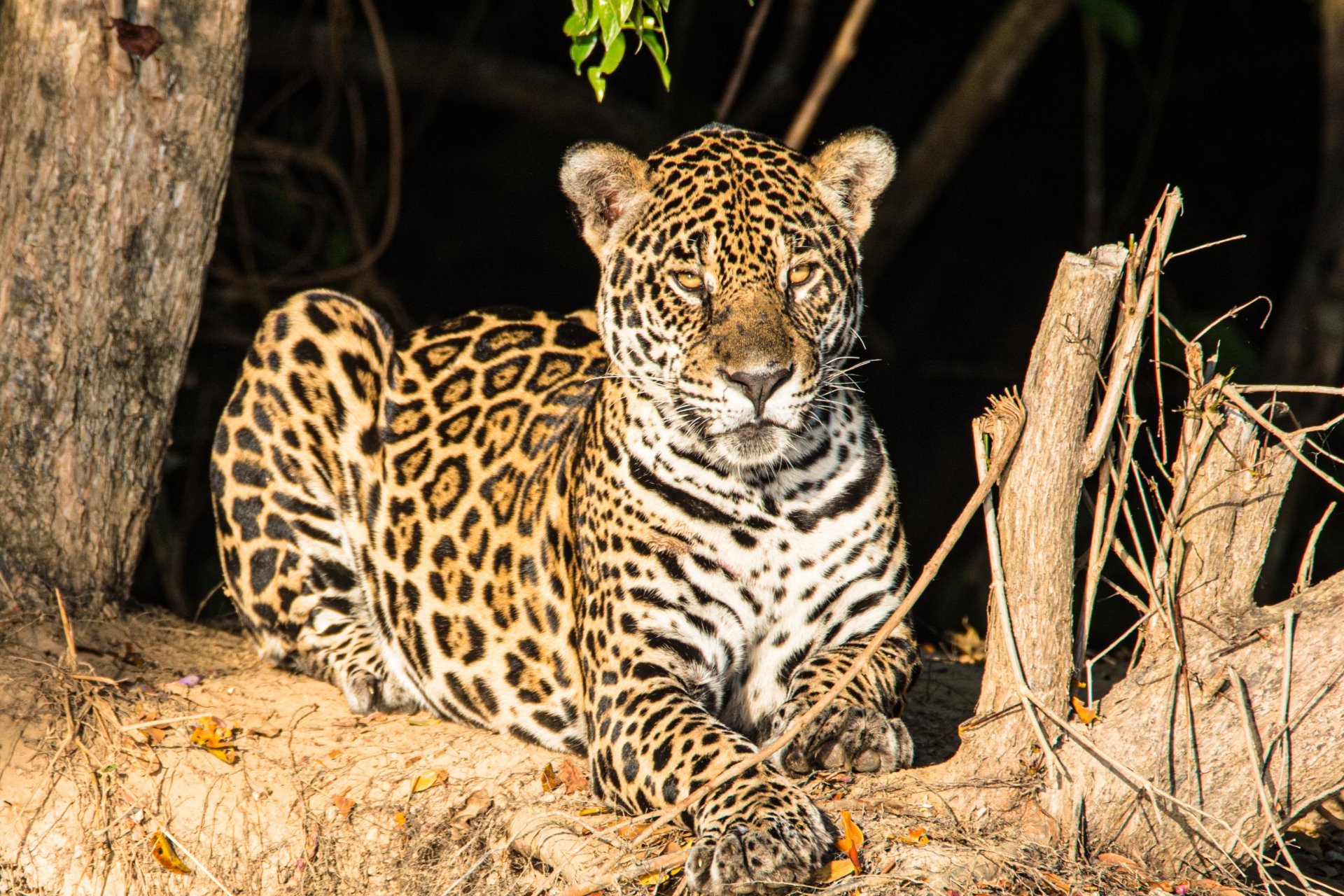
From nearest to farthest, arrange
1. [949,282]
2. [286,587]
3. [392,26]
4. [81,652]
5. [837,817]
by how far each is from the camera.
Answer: [837,817] < [81,652] < [286,587] < [392,26] < [949,282]

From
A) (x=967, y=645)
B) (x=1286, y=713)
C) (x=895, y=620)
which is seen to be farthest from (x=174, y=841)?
(x=967, y=645)

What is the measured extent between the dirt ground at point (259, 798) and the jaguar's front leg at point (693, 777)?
7.1 inches

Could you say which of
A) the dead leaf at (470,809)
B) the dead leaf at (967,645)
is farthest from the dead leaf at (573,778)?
the dead leaf at (967,645)

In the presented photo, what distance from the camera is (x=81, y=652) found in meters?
5.73

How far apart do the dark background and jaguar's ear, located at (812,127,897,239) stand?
13.6 ft

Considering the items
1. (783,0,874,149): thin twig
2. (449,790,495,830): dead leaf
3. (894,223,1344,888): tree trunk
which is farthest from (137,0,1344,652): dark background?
(894,223,1344,888): tree trunk

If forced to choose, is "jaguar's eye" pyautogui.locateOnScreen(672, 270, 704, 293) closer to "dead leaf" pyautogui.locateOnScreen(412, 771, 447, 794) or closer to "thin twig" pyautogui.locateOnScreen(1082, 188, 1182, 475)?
"thin twig" pyautogui.locateOnScreen(1082, 188, 1182, 475)

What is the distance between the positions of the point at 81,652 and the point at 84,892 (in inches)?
43.3

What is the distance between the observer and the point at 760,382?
4.46 metres

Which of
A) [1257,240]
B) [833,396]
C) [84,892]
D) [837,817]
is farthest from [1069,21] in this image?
[84,892]

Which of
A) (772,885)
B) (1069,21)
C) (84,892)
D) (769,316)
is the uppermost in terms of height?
(1069,21)

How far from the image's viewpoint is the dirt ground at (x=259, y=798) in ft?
15.4

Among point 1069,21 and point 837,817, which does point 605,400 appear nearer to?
point 837,817

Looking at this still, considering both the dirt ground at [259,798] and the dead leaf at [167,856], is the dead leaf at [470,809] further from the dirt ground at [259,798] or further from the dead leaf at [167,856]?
the dead leaf at [167,856]
